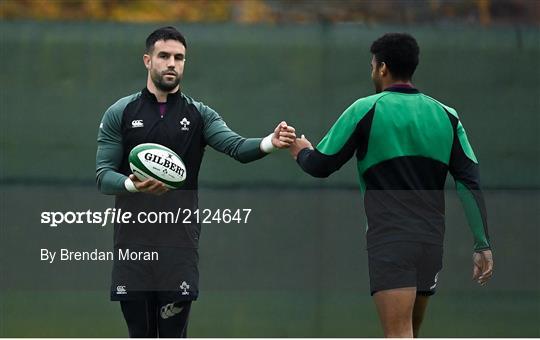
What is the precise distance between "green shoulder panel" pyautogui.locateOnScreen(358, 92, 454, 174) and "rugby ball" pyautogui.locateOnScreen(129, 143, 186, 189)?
2.73ft

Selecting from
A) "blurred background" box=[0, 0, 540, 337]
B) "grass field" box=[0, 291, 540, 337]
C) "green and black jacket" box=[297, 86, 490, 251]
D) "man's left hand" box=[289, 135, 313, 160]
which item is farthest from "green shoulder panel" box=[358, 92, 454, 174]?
"grass field" box=[0, 291, 540, 337]

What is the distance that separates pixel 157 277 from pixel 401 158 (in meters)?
1.19

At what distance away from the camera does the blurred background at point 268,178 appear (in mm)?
6000

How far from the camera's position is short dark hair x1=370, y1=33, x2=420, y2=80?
4.36 metres

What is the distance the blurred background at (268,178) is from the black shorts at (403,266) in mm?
1638

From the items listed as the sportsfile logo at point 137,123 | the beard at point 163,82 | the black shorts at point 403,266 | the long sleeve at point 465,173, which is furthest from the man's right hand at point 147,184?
the long sleeve at point 465,173

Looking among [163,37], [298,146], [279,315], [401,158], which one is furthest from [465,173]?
[279,315]

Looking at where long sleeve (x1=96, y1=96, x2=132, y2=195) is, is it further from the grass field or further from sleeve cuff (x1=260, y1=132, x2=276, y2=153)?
the grass field

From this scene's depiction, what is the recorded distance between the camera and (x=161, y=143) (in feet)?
15.9

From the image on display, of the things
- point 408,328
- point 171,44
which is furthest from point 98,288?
point 408,328

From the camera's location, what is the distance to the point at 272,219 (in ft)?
19.8

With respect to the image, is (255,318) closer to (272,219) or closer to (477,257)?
(272,219)

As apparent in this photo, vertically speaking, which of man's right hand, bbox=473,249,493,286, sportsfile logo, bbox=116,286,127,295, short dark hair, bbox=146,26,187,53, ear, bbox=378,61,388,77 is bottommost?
sportsfile logo, bbox=116,286,127,295

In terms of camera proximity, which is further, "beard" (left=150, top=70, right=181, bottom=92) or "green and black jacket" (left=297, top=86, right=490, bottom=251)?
"beard" (left=150, top=70, right=181, bottom=92)
